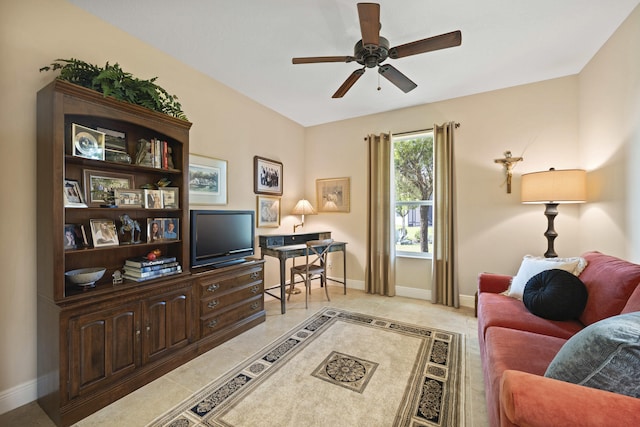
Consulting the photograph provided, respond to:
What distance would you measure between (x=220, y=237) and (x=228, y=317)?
0.82 m

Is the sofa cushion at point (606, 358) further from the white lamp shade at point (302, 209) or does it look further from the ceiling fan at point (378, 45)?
the white lamp shade at point (302, 209)

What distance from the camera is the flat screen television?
2537mm

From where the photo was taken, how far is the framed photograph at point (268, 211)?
375 cm

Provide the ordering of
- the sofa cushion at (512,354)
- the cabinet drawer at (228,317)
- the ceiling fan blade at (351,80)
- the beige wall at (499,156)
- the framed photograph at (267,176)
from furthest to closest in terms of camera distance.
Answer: the framed photograph at (267,176), the beige wall at (499,156), the cabinet drawer at (228,317), the ceiling fan blade at (351,80), the sofa cushion at (512,354)

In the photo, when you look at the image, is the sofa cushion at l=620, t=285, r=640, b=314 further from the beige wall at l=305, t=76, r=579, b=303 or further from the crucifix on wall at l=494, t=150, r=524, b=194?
the crucifix on wall at l=494, t=150, r=524, b=194

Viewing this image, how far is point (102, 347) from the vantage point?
1.74 metres

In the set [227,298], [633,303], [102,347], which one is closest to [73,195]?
[102,347]

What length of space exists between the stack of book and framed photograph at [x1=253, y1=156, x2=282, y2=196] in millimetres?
1661

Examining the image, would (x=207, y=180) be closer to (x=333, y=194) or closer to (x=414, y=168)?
(x=333, y=194)

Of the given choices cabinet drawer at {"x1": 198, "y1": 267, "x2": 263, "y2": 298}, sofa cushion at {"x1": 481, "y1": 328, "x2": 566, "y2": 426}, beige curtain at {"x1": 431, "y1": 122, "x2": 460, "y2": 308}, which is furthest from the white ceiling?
sofa cushion at {"x1": 481, "y1": 328, "x2": 566, "y2": 426}

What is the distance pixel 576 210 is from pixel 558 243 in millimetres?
417

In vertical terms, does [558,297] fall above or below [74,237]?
below

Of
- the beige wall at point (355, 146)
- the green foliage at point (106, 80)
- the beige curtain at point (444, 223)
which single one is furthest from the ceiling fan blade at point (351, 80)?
the beige curtain at point (444, 223)

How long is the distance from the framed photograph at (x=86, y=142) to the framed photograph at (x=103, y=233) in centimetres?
48
